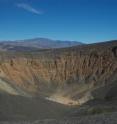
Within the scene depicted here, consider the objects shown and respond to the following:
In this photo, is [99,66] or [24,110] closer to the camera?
[24,110]

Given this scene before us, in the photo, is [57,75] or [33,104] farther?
[57,75]

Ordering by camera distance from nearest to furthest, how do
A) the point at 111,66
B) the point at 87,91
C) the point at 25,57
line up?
the point at 87,91 < the point at 111,66 < the point at 25,57

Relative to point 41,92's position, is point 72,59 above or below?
above

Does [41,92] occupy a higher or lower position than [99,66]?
lower

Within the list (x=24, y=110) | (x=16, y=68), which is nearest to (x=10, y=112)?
(x=24, y=110)

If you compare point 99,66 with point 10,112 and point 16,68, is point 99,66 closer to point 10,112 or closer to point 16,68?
point 16,68

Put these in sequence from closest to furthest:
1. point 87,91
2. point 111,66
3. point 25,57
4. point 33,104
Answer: point 33,104 < point 87,91 < point 111,66 < point 25,57

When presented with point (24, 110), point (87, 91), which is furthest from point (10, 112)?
point (87, 91)

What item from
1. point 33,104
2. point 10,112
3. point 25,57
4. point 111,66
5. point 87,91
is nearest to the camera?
point 10,112

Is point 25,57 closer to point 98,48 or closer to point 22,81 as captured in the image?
point 22,81
